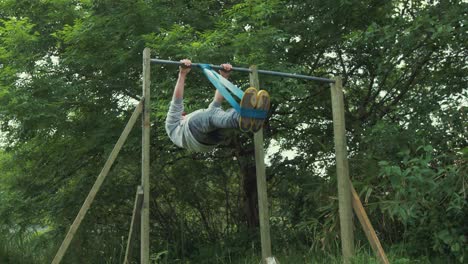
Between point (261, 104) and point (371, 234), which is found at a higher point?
point (261, 104)

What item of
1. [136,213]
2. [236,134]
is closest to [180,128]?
[136,213]

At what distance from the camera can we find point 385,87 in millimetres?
8789

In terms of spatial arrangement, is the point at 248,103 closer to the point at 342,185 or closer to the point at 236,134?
the point at 342,185

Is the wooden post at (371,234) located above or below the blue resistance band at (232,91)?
below

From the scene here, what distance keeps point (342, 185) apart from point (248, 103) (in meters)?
1.82

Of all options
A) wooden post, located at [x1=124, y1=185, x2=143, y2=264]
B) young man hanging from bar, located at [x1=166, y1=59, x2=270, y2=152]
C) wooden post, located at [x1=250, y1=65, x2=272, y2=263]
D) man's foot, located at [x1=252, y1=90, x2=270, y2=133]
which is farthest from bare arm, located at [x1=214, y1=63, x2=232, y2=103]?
wooden post, located at [x1=124, y1=185, x2=143, y2=264]

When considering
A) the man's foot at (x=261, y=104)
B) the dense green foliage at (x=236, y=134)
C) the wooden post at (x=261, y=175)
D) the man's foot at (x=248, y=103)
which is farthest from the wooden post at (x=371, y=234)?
the man's foot at (x=248, y=103)

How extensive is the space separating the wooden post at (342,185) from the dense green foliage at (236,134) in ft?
1.21

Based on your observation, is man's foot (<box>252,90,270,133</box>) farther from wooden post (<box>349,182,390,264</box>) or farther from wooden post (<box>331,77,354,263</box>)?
wooden post (<box>349,182,390,264</box>)

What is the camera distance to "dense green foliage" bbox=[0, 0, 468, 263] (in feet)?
22.2

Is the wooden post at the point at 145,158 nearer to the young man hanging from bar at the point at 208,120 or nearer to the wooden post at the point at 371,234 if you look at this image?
the young man hanging from bar at the point at 208,120

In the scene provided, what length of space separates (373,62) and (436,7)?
4.43ft

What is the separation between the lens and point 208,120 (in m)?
4.73

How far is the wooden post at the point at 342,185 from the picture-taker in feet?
18.8
